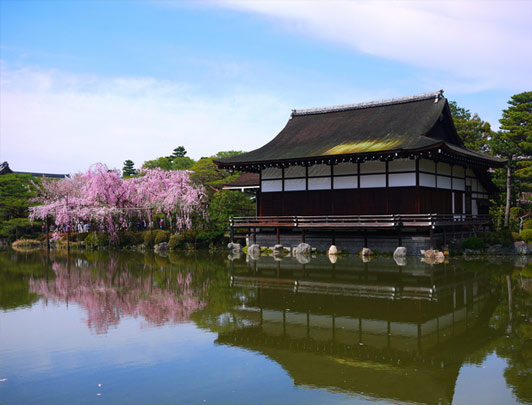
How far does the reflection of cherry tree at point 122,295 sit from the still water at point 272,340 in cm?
6

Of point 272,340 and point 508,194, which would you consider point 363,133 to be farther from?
point 272,340

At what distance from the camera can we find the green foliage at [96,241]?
39594mm

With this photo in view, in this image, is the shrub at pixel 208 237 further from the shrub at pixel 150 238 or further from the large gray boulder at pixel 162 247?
the shrub at pixel 150 238

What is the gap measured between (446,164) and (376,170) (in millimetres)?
4544

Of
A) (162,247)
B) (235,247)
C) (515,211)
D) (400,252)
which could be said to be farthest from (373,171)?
(162,247)

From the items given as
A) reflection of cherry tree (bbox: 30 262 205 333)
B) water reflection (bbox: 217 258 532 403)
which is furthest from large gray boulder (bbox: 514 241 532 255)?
reflection of cherry tree (bbox: 30 262 205 333)

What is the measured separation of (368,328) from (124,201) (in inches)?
1303

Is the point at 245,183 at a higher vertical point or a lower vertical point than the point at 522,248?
higher

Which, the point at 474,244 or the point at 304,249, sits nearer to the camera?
the point at 474,244

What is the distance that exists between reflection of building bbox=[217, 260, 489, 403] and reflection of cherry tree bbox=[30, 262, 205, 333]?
174 centimetres

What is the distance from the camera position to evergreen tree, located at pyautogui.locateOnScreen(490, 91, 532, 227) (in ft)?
100

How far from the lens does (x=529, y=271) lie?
1959 cm

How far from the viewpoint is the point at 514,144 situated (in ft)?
101

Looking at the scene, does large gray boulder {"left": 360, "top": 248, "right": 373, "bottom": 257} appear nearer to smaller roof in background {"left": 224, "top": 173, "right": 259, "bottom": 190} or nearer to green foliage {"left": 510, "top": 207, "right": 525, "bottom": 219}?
smaller roof in background {"left": 224, "top": 173, "right": 259, "bottom": 190}
